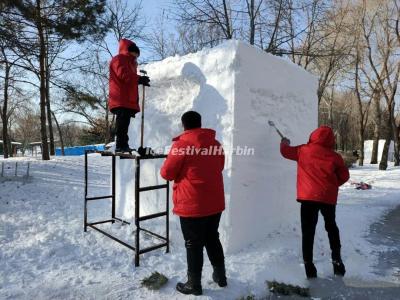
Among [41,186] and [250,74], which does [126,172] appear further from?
[41,186]

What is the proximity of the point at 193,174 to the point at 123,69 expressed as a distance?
1.74 metres

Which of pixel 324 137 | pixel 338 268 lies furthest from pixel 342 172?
pixel 338 268

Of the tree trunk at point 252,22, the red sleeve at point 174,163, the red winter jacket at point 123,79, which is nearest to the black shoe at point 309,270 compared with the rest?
the red sleeve at point 174,163

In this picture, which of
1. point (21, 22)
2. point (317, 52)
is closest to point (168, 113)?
point (21, 22)

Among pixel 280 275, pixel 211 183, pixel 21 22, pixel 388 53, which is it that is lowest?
pixel 280 275

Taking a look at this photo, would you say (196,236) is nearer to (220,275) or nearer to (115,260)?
(220,275)

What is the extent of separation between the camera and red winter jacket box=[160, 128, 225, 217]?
3346 millimetres

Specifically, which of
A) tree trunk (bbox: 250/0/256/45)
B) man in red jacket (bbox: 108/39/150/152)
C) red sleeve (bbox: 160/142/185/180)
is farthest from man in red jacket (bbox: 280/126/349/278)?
tree trunk (bbox: 250/0/256/45)

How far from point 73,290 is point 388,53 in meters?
21.1

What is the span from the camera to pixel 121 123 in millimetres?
4422

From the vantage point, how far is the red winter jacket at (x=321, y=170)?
397cm

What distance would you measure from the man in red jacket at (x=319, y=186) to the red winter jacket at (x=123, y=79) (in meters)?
2.29

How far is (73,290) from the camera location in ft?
11.3

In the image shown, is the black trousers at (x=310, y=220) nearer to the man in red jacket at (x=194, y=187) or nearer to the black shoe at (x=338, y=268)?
the black shoe at (x=338, y=268)
